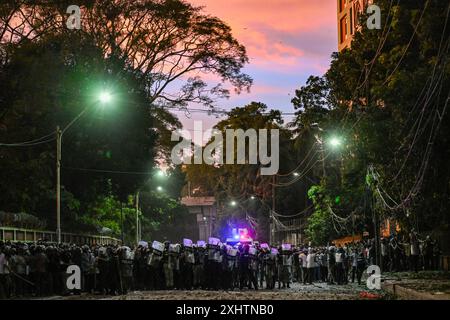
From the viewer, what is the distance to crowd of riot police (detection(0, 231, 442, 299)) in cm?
2661

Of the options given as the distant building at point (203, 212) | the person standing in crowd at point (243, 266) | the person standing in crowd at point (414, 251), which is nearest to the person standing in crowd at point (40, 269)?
the person standing in crowd at point (243, 266)

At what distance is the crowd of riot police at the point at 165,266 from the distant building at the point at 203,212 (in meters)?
66.4

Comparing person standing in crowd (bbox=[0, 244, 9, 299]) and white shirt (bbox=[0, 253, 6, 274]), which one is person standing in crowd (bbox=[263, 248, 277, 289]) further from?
white shirt (bbox=[0, 253, 6, 274])

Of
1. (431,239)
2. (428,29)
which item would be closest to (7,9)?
(428,29)

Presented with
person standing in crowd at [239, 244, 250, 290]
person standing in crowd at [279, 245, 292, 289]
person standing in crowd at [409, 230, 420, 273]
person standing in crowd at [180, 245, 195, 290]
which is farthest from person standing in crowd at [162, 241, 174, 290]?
person standing in crowd at [409, 230, 420, 273]

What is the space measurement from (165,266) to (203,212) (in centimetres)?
7575

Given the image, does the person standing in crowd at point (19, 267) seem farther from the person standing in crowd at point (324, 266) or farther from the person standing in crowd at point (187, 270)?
the person standing in crowd at point (324, 266)

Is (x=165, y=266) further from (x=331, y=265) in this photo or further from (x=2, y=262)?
(x=331, y=265)

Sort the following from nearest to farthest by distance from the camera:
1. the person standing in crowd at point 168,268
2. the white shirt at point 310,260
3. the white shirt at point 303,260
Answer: the person standing in crowd at point 168,268, the white shirt at point 310,260, the white shirt at point 303,260

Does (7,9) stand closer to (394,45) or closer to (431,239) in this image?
(394,45)

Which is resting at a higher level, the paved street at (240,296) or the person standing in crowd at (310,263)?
the person standing in crowd at (310,263)

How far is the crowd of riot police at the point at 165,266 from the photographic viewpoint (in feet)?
87.3

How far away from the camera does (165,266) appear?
98.8 feet

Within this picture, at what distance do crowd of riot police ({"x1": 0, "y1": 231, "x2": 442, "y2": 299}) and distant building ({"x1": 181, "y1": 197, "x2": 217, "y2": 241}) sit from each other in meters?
66.4
